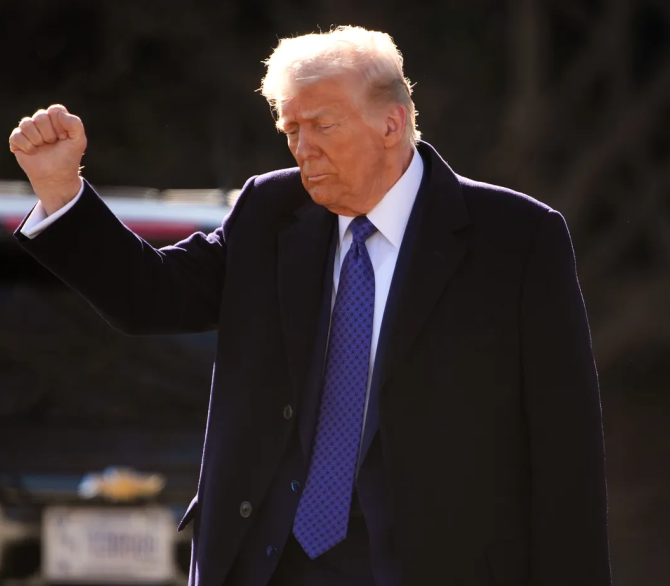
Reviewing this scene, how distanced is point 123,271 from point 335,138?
48cm

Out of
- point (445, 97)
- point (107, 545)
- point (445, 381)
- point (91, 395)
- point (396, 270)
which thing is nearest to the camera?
point (445, 381)

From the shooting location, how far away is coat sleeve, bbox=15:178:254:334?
2707 mm

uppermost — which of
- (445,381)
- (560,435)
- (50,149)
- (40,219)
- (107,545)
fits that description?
(50,149)

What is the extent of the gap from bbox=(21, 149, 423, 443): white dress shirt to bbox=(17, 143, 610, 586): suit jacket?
0.11 ft

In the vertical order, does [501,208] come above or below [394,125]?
below

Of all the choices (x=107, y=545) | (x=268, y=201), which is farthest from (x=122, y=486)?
(x=268, y=201)

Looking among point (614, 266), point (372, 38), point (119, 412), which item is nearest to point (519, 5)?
point (614, 266)

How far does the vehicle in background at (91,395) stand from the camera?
174 inches

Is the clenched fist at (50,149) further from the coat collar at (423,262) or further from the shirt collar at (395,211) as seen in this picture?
the coat collar at (423,262)

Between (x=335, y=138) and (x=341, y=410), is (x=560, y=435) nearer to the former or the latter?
(x=341, y=410)

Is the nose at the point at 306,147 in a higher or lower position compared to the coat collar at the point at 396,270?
higher

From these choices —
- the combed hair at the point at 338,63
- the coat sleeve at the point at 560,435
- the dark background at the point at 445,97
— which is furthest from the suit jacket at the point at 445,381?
the dark background at the point at 445,97

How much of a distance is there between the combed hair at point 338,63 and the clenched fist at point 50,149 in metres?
0.39

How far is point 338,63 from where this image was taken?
2689 mm
